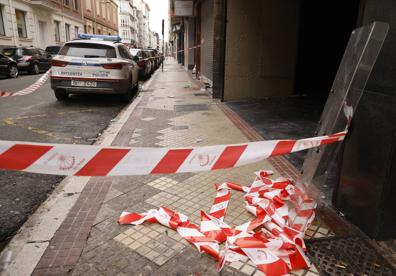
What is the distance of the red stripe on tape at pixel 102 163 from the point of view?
217cm

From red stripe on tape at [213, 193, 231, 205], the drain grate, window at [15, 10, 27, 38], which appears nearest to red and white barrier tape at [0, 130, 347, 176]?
the drain grate

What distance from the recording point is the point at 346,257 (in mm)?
2508

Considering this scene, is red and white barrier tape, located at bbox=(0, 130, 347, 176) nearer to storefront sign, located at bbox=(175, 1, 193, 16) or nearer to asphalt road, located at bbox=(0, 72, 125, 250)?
asphalt road, located at bbox=(0, 72, 125, 250)

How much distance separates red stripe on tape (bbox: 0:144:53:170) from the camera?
6.81ft

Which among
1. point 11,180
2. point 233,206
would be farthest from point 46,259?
point 11,180

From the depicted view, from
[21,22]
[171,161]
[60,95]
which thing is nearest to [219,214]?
[171,161]

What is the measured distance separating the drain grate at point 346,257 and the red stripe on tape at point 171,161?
49.7 inches

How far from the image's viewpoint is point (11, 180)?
160 inches

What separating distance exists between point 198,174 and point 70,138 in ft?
9.54

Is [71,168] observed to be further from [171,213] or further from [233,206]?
[233,206]

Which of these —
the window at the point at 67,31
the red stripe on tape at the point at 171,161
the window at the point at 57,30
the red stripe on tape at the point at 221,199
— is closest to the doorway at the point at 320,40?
the red stripe on tape at the point at 221,199

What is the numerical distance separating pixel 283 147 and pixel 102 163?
1.25 metres

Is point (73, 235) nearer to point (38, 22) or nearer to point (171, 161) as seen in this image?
point (171, 161)

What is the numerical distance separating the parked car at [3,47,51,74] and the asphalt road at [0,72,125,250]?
7.14 meters
